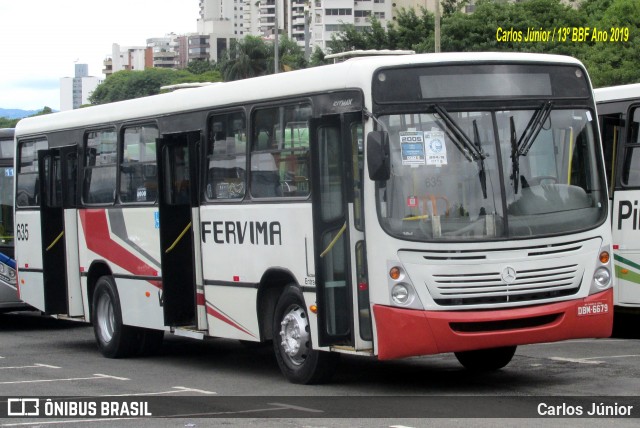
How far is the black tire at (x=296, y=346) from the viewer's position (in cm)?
1196

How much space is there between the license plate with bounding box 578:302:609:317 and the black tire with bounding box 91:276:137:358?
6.57m

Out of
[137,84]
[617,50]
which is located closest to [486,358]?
→ [617,50]

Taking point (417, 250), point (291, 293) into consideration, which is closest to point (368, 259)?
point (417, 250)

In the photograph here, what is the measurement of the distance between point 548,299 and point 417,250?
4.22 feet

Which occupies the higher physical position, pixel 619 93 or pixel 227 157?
pixel 619 93

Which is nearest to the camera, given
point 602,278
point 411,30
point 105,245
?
point 602,278

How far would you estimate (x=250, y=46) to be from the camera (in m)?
106

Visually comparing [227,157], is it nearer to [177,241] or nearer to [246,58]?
[177,241]

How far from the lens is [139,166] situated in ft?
50.6

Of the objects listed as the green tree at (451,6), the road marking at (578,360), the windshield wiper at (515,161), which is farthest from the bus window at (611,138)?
the green tree at (451,6)

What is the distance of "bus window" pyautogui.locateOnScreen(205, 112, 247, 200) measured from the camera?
13141mm

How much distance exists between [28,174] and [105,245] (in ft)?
10.7

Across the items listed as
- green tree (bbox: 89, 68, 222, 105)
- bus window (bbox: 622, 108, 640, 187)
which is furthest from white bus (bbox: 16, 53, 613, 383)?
green tree (bbox: 89, 68, 222, 105)

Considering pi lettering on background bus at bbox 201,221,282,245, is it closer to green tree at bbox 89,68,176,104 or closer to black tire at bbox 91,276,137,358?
black tire at bbox 91,276,137,358
